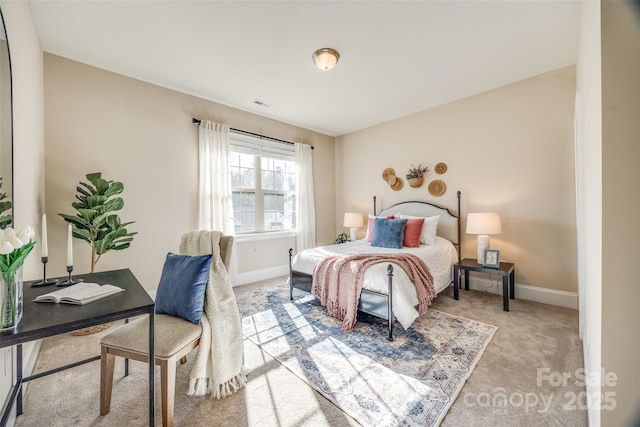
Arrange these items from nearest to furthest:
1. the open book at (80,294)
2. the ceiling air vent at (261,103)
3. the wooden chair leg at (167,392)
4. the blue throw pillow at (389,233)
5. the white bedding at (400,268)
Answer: the open book at (80,294), the wooden chair leg at (167,392), the white bedding at (400,268), the blue throw pillow at (389,233), the ceiling air vent at (261,103)

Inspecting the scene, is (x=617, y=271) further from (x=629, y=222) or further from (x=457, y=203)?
(x=457, y=203)

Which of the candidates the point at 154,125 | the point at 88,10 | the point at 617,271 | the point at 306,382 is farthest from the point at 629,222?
the point at 154,125

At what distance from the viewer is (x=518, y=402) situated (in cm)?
154

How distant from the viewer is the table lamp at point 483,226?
308 cm

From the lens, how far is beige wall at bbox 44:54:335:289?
2617 mm

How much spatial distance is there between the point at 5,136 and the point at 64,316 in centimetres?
105

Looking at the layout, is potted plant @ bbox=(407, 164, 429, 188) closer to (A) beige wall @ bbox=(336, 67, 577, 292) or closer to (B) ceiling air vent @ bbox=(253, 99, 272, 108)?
(A) beige wall @ bbox=(336, 67, 577, 292)

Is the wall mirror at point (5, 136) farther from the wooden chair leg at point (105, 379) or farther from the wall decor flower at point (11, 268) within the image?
the wooden chair leg at point (105, 379)

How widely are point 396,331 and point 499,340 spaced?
86 cm

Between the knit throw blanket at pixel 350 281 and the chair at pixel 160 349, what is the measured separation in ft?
4.55

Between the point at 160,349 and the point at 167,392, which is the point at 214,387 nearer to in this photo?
the point at 167,392

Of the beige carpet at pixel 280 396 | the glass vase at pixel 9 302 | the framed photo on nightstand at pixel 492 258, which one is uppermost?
the glass vase at pixel 9 302

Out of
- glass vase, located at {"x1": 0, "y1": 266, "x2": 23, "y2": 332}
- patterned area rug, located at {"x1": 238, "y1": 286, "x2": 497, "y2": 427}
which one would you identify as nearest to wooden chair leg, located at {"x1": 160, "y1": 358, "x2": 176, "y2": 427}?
glass vase, located at {"x1": 0, "y1": 266, "x2": 23, "y2": 332}

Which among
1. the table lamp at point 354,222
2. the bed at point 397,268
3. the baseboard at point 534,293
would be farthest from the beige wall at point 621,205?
the table lamp at point 354,222
